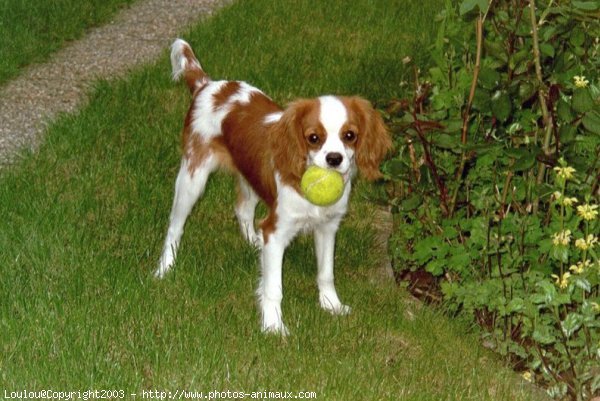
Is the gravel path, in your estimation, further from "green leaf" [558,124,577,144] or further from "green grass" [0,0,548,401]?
"green leaf" [558,124,577,144]

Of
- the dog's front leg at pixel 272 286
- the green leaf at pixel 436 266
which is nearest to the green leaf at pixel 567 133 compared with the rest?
the green leaf at pixel 436 266

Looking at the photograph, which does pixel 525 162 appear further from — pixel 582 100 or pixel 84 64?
pixel 84 64

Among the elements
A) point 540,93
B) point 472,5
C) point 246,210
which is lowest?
point 246,210

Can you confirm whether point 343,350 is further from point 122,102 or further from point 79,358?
point 122,102

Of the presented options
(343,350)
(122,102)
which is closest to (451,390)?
(343,350)

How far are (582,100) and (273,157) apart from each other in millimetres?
1426

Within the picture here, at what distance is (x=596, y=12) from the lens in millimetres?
5281

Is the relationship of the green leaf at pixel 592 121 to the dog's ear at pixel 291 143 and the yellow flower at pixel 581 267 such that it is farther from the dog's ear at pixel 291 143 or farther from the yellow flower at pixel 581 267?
the dog's ear at pixel 291 143

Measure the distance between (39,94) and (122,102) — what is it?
38.5 inches

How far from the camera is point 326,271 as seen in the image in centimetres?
564

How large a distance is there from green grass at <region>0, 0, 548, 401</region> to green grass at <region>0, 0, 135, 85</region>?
4.21 feet

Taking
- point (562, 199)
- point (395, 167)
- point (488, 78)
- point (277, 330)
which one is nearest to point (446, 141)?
point (395, 167)

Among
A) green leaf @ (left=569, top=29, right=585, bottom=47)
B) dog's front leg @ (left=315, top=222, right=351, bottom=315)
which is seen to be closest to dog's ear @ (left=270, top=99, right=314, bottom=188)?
dog's front leg @ (left=315, top=222, right=351, bottom=315)

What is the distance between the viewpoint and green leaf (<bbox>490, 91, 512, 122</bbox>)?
5395mm
